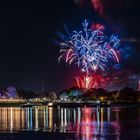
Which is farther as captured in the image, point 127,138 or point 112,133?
point 112,133

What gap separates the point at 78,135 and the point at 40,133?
502 centimetres

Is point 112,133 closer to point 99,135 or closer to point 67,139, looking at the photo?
point 99,135

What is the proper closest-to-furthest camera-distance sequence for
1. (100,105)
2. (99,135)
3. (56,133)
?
1. (99,135)
2. (56,133)
3. (100,105)

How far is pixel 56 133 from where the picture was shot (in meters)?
51.1

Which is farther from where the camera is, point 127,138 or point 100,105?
point 100,105

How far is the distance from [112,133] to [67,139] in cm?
664

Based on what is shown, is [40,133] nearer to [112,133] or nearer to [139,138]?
[112,133]

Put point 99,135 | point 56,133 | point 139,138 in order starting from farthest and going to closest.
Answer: point 56,133 → point 99,135 → point 139,138

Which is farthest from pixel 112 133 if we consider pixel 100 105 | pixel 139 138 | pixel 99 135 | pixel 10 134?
pixel 100 105

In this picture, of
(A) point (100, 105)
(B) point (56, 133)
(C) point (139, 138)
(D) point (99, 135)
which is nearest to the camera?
(C) point (139, 138)

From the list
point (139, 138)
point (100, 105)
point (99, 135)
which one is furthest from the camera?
point (100, 105)

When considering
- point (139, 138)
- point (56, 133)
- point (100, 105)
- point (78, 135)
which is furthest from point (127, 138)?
point (100, 105)

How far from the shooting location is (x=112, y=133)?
49938mm

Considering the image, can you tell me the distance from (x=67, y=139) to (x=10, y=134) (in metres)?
7.71
